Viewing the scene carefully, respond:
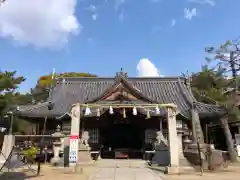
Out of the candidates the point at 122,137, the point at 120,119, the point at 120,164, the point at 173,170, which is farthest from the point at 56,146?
the point at 173,170

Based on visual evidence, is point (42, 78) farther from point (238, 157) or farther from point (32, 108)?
point (238, 157)

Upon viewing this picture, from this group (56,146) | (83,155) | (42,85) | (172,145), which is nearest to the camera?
(172,145)

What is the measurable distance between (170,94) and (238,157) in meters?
8.57

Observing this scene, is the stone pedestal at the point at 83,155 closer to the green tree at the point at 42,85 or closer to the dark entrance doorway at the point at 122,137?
the dark entrance doorway at the point at 122,137

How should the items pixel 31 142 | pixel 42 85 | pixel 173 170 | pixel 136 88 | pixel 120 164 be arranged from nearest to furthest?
pixel 173 170 → pixel 120 164 → pixel 31 142 → pixel 136 88 → pixel 42 85

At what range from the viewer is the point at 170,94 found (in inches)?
1024

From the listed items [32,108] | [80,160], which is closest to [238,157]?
[80,160]

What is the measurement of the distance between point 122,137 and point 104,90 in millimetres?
4502

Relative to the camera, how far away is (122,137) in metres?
22.2

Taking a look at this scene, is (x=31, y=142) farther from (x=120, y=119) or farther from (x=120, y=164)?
(x=120, y=119)

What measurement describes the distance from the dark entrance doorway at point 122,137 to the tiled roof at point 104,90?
2.73 metres

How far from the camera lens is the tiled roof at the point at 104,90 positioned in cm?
2162

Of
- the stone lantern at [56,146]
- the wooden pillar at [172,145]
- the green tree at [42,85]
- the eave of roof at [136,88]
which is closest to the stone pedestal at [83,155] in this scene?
the stone lantern at [56,146]

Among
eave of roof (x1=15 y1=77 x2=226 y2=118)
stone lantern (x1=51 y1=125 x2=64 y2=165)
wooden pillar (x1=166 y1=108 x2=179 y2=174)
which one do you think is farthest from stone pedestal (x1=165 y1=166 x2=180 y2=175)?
eave of roof (x1=15 y1=77 x2=226 y2=118)
